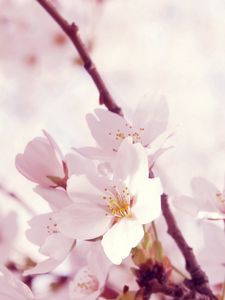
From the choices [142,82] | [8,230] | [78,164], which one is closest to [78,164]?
[78,164]

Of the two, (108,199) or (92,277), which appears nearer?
(108,199)

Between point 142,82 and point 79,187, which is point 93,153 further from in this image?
point 142,82

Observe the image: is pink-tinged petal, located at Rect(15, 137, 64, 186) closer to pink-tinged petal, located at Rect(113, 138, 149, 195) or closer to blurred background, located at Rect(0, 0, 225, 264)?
pink-tinged petal, located at Rect(113, 138, 149, 195)

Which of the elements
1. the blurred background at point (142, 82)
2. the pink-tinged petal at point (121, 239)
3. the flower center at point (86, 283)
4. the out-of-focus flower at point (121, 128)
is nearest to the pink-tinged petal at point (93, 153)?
the out-of-focus flower at point (121, 128)

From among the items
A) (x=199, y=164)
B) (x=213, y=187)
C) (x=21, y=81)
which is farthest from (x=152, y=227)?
(x=199, y=164)

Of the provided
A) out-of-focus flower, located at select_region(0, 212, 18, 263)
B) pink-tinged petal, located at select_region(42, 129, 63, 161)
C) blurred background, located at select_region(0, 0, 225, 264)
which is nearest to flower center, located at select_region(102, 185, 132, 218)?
pink-tinged petal, located at select_region(42, 129, 63, 161)

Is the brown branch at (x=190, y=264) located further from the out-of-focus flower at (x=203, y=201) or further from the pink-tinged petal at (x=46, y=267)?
the pink-tinged petal at (x=46, y=267)
